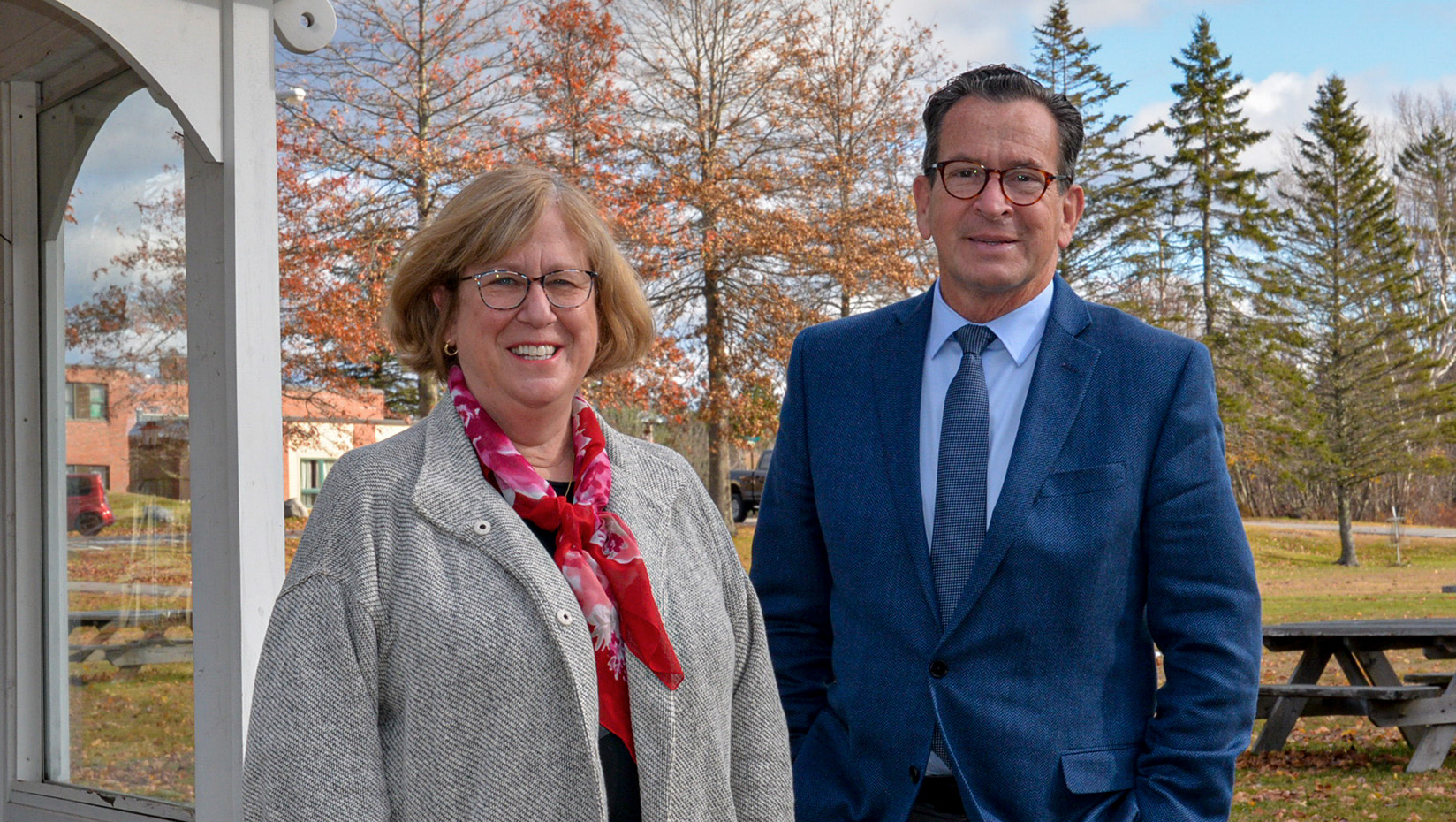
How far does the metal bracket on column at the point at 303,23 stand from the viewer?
12.1 feet

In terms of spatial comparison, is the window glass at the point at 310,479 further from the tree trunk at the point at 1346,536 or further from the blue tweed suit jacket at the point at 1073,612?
the tree trunk at the point at 1346,536

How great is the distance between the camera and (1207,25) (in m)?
31.3

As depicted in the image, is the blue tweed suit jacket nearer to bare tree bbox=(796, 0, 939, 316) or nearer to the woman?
the woman

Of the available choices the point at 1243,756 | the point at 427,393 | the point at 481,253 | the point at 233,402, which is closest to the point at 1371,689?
the point at 1243,756

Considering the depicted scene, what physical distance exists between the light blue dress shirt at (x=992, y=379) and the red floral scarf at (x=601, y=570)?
542mm

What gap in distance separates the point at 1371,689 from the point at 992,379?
5835mm

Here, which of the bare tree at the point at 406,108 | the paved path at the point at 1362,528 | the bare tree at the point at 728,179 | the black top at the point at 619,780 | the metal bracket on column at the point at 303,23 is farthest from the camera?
the paved path at the point at 1362,528

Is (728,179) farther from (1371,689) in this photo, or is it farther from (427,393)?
(1371,689)

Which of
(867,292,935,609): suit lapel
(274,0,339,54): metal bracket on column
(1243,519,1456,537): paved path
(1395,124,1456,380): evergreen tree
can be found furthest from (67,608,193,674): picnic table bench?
(1395,124,1456,380): evergreen tree

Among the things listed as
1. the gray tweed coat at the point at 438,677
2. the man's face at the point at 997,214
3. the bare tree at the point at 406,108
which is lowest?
the gray tweed coat at the point at 438,677

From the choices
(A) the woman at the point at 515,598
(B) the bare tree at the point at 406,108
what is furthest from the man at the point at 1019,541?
(B) the bare tree at the point at 406,108

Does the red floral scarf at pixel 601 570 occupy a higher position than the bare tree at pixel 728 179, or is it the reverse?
the bare tree at pixel 728 179

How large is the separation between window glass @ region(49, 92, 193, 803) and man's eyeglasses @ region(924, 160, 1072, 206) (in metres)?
3.07

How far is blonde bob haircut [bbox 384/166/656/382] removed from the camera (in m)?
1.99
